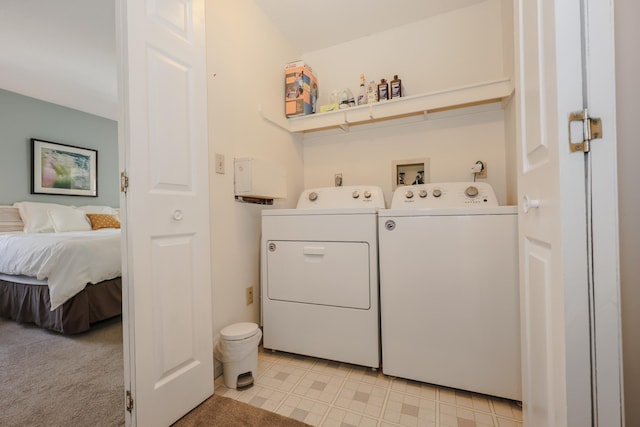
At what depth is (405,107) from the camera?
1.88 m

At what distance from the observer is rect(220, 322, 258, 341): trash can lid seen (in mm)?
1358

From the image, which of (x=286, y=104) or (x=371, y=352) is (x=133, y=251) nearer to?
(x=371, y=352)

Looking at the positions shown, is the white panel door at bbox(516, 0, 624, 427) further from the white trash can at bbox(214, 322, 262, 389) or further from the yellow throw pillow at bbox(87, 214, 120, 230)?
the yellow throw pillow at bbox(87, 214, 120, 230)

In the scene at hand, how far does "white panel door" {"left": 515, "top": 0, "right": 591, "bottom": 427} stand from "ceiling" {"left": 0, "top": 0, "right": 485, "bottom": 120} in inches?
56.2

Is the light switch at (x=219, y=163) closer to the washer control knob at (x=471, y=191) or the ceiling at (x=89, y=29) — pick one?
the ceiling at (x=89, y=29)

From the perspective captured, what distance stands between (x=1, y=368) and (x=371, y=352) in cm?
217

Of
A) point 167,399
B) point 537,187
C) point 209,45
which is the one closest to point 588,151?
point 537,187

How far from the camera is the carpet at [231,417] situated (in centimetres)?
114

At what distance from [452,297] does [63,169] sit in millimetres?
5114

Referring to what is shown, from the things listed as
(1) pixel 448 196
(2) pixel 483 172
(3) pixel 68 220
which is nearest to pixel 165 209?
(1) pixel 448 196

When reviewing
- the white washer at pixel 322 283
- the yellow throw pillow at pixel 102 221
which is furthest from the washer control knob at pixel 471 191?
the yellow throw pillow at pixel 102 221

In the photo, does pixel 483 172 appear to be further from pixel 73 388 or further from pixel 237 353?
pixel 73 388

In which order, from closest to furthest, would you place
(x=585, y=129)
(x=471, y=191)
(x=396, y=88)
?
(x=585, y=129), (x=471, y=191), (x=396, y=88)

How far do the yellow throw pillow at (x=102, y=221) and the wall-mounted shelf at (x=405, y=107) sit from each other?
3.21 metres
